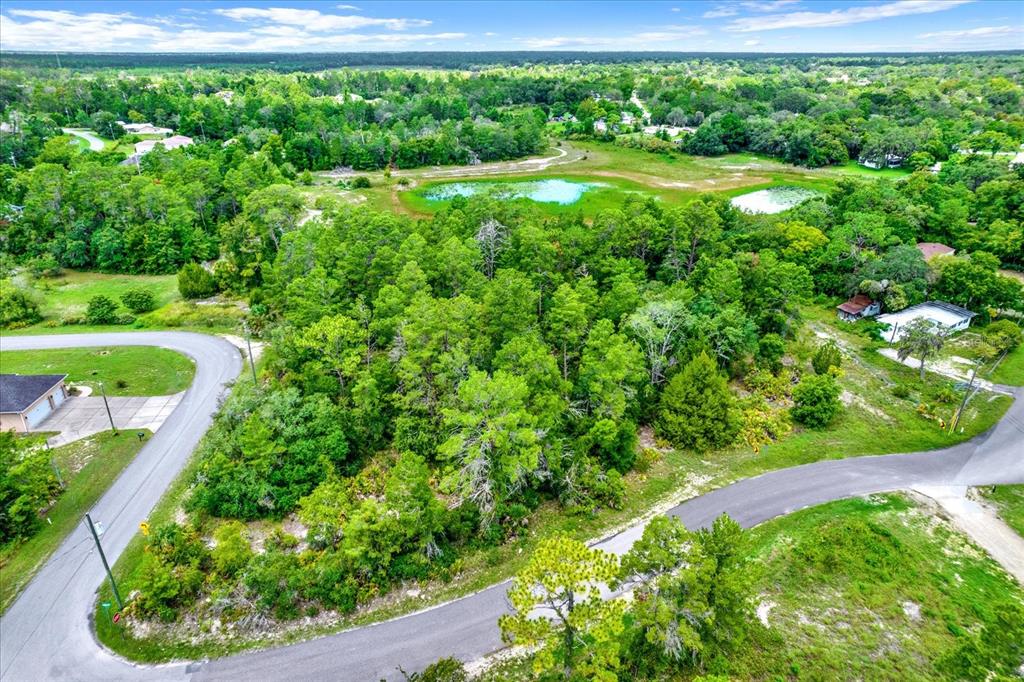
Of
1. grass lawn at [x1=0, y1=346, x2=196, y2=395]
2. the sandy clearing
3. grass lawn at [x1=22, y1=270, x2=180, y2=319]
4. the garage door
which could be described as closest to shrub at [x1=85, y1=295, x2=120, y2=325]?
grass lawn at [x1=22, y1=270, x2=180, y2=319]

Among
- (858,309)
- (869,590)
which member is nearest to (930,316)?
(858,309)

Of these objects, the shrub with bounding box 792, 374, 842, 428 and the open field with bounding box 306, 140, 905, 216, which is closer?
the shrub with bounding box 792, 374, 842, 428

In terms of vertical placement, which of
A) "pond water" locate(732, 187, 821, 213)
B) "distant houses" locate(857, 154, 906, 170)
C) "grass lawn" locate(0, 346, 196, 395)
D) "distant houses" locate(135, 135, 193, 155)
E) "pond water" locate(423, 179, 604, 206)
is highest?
"distant houses" locate(135, 135, 193, 155)

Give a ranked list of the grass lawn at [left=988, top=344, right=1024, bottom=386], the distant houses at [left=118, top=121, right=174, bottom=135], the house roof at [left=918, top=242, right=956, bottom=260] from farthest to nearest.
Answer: the distant houses at [left=118, top=121, right=174, bottom=135], the house roof at [left=918, top=242, right=956, bottom=260], the grass lawn at [left=988, top=344, right=1024, bottom=386]

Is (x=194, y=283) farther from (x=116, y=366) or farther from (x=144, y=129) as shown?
(x=144, y=129)

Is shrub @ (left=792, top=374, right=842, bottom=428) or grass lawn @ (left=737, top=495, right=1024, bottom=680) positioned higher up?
shrub @ (left=792, top=374, right=842, bottom=428)

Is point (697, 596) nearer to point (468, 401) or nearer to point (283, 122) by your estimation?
point (468, 401)

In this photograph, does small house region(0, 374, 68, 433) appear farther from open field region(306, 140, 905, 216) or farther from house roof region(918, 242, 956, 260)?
house roof region(918, 242, 956, 260)
